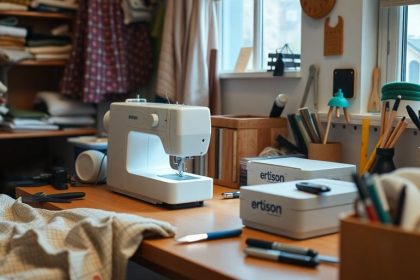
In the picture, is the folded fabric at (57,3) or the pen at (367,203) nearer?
the pen at (367,203)

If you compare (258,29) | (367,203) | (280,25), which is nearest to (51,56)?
(258,29)

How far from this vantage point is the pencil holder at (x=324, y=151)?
6.68 feet

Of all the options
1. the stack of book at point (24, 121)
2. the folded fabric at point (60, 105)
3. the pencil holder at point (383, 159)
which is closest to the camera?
the pencil holder at point (383, 159)

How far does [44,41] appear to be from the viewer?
3.26 metres

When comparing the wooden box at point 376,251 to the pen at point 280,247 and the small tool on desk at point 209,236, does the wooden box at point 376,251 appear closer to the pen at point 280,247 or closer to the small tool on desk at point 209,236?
the pen at point 280,247

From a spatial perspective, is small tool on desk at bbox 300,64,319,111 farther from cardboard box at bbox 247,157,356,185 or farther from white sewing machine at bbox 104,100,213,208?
white sewing machine at bbox 104,100,213,208

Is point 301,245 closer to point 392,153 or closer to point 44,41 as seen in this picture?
point 392,153

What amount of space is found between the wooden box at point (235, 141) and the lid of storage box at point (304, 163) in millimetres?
211

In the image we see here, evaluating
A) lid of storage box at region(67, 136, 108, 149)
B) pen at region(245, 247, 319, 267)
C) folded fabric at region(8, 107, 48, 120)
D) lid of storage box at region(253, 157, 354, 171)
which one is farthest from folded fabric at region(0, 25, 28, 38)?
pen at region(245, 247, 319, 267)

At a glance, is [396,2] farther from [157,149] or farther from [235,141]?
[157,149]

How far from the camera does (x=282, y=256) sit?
1251 mm

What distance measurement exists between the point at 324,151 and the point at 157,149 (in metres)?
0.56

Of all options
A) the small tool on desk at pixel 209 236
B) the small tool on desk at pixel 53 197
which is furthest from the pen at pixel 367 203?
the small tool on desk at pixel 53 197

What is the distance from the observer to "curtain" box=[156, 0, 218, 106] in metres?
2.70
